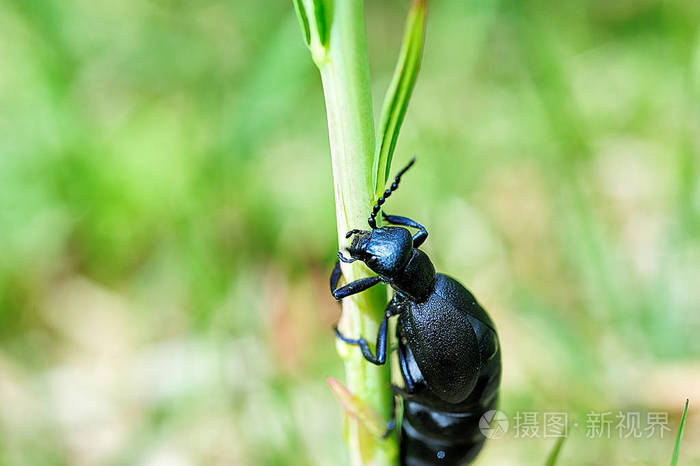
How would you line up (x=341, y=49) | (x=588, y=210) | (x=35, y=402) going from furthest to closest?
(x=588, y=210)
(x=35, y=402)
(x=341, y=49)

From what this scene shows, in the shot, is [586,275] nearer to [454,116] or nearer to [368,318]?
[454,116]

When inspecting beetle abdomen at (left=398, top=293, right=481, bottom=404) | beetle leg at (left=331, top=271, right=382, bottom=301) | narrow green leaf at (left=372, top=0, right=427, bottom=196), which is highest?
narrow green leaf at (left=372, top=0, right=427, bottom=196)

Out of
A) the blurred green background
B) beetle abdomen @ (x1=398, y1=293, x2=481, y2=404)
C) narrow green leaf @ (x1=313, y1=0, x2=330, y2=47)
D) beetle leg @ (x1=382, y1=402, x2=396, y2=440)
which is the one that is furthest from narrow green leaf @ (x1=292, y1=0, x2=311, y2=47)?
the blurred green background

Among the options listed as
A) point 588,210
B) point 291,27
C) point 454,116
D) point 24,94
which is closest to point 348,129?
point 588,210

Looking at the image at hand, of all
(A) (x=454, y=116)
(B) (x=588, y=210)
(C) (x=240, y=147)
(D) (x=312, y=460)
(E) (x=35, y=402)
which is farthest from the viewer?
(A) (x=454, y=116)

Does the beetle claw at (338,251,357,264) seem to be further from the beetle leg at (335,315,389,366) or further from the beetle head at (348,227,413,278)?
the beetle leg at (335,315,389,366)

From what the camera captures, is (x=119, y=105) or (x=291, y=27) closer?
(x=291, y=27)

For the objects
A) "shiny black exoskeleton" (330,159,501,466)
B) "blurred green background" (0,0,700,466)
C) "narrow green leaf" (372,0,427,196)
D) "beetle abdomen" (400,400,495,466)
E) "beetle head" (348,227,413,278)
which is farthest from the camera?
"blurred green background" (0,0,700,466)

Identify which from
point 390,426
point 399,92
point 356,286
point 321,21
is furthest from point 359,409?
point 321,21
